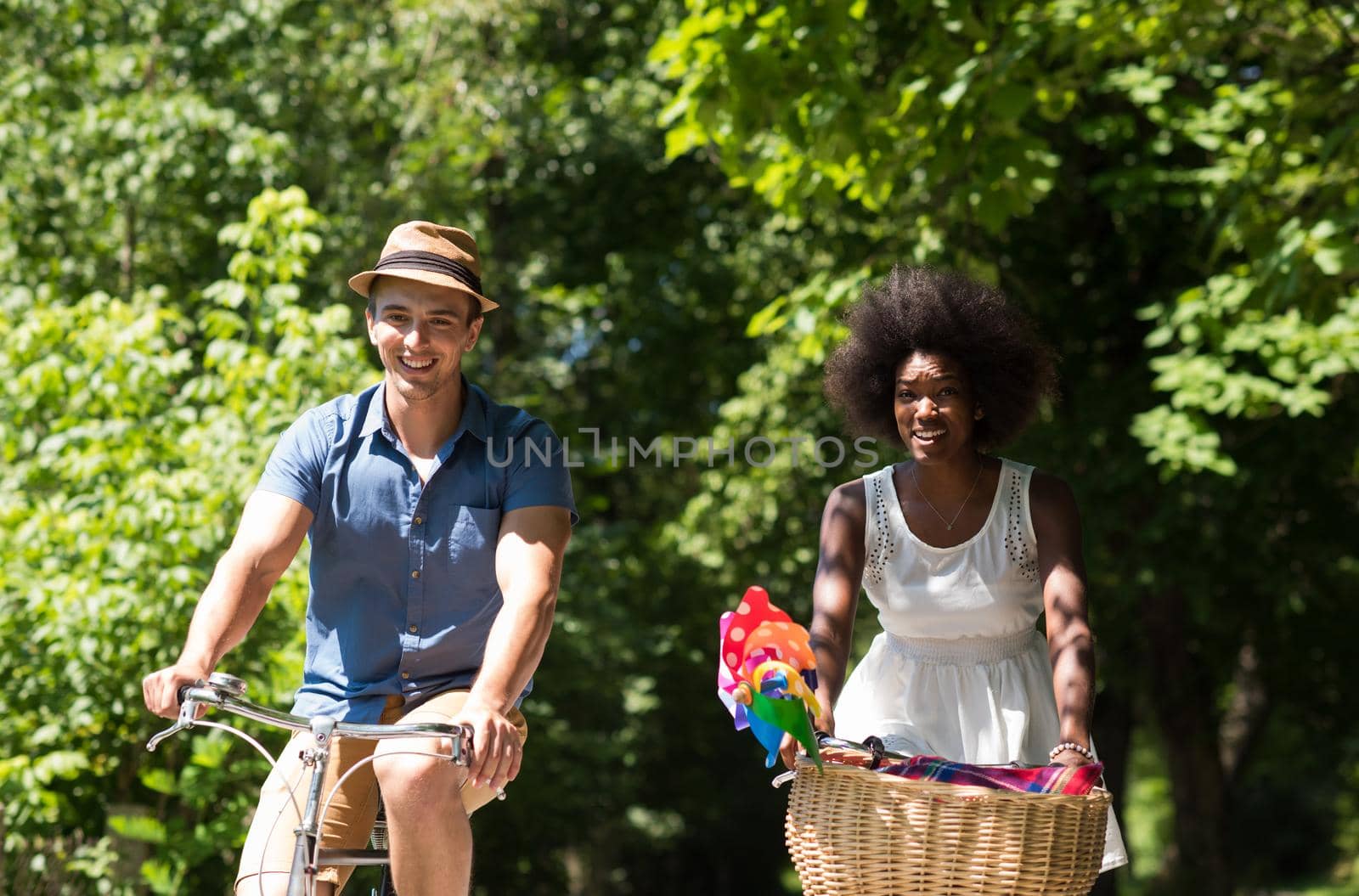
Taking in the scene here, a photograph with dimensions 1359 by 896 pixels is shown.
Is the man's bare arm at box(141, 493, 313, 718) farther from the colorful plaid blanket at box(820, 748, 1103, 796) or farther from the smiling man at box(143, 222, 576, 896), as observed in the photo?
the colorful plaid blanket at box(820, 748, 1103, 796)

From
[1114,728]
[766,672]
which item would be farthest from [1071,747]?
[1114,728]

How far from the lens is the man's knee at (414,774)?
299 cm

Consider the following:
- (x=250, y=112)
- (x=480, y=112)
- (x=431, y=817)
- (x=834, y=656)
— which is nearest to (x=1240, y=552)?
(x=480, y=112)

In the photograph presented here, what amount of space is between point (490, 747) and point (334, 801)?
2.15ft

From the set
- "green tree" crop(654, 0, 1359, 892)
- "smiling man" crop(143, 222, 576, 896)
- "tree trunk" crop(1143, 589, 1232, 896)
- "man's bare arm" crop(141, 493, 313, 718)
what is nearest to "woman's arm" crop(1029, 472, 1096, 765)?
"smiling man" crop(143, 222, 576, 896)

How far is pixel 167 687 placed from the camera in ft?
9.78

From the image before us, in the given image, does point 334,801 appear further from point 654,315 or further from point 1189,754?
point 1189,754

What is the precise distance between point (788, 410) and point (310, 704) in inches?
327

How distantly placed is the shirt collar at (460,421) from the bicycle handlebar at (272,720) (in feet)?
2.36

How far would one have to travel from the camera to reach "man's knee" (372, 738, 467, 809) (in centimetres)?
299

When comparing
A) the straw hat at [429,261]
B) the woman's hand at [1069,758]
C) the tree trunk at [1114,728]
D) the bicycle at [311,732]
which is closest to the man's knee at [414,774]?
the bicycle at [311,732]

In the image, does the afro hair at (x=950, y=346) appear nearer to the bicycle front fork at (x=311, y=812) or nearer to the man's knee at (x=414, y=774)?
the man's knee at (x=414, y=774)

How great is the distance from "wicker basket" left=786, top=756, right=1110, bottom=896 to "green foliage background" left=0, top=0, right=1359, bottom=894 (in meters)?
3.44

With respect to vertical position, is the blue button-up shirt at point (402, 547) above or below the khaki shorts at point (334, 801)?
above
